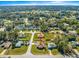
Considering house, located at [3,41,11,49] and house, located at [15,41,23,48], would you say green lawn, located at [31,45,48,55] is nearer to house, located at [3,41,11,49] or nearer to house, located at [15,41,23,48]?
house, located at [15,41,23,48]

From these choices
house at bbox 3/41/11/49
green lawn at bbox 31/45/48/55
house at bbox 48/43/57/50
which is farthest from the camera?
house at bbox 3/41/11/49

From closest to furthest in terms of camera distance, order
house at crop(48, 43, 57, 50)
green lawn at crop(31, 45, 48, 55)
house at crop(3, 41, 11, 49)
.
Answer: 1. green lawn at crop(31, 45, 48, 55)
2. house at crop(48, 43, 57, 50)
3. house at crop(3, 41, 11, 49)

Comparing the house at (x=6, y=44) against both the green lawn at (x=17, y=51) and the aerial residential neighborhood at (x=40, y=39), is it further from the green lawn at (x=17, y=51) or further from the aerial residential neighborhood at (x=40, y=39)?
the green lawn at (x=17, y=51)

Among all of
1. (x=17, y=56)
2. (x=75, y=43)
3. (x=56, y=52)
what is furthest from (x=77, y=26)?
(x=17, y=56)

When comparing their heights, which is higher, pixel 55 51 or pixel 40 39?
pixel 40 39

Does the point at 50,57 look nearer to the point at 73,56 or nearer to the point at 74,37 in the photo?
the point at 73,56

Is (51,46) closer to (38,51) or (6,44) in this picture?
(38,51)

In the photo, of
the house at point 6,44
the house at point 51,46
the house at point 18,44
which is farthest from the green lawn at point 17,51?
the house at point 51,46

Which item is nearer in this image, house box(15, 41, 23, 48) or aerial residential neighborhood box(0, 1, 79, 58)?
aerial residential neighborhood box(0, 1, 79, 58)

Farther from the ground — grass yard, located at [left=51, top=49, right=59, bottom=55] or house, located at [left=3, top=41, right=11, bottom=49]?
house, located at [left=3, top=41, right=11, bottom=49]

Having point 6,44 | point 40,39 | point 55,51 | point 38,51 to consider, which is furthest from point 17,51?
point 55,51

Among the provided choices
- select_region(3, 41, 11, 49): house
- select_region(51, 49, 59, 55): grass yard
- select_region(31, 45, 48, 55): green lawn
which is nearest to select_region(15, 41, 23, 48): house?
select_region(3, 41, 11, 49): house
